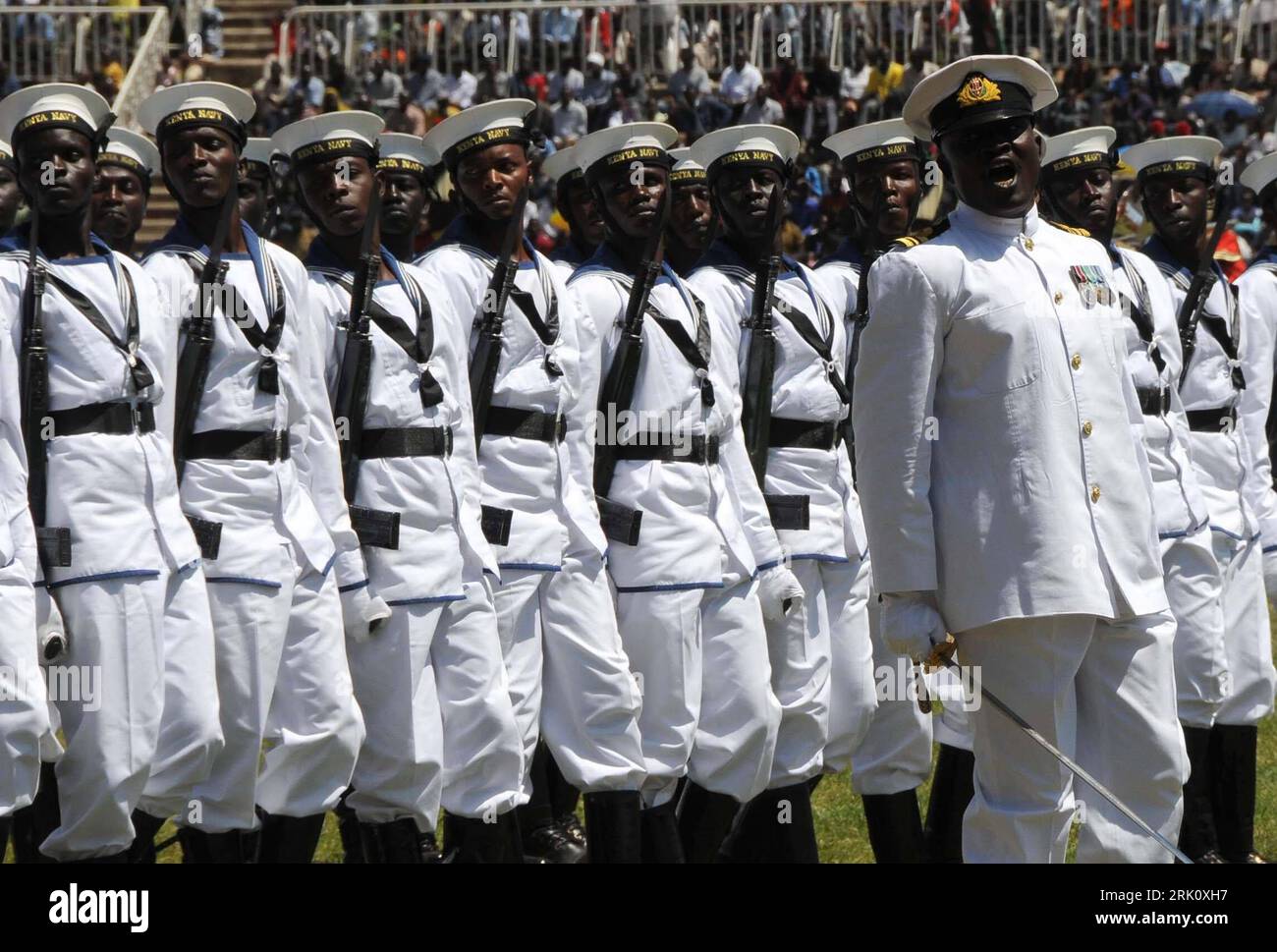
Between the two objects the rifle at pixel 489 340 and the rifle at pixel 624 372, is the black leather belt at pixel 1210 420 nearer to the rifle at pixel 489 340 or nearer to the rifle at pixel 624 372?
the rifle at pixel 624 372

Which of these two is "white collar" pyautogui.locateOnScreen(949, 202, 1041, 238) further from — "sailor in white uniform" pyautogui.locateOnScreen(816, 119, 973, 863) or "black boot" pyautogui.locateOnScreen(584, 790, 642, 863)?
"black boot" pyautogui.locateOnScreen(584, 790, 642, 863)

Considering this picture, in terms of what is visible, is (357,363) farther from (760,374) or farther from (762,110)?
(762,110)

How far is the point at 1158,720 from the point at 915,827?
7.33ft

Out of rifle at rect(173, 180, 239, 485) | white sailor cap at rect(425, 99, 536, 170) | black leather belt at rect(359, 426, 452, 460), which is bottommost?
black leather belt at rect(359, 426, 452, 460)

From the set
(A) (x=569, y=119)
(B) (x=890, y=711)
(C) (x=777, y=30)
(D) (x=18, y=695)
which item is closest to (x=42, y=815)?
(D) (x=18, y=695)

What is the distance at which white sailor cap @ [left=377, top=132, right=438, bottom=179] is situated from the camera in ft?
25.0

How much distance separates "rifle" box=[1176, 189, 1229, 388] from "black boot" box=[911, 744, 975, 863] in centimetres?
174

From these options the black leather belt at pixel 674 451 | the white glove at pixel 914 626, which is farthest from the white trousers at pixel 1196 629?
the white glove at pixel 914 626

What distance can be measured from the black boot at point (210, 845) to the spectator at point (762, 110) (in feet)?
54.0

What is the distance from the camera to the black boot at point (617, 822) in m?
6.71

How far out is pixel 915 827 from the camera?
735 cm

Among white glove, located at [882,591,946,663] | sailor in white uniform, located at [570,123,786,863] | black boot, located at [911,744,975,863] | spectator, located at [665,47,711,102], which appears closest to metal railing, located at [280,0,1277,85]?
spectator, located at [665,47,711,102]
